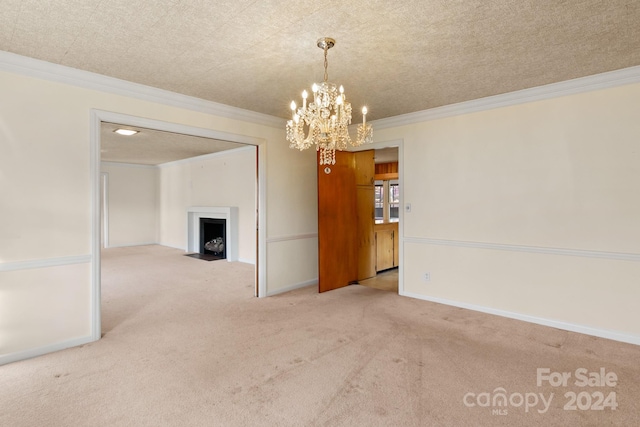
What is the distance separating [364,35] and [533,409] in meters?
2.67

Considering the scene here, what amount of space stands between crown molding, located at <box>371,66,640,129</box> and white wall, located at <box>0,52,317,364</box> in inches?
121

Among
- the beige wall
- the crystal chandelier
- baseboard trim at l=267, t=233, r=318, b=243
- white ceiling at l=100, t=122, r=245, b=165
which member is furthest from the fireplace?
the crystal chandelier

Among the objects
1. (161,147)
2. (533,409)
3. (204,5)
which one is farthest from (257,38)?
(161,147)

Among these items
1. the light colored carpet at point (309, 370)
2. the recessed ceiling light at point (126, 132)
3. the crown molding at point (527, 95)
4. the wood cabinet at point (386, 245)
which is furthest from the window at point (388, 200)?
the recessed ceiling light at point (126, 132)

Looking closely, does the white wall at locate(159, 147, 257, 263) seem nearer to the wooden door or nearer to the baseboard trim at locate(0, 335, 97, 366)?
the wooden door

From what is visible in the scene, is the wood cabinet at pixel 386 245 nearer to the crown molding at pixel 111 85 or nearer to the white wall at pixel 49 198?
the crown molding at pixel 111 85

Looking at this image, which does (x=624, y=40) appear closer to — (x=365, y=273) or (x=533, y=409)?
(x=533, y=409)

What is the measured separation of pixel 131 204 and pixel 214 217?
3.40 metres

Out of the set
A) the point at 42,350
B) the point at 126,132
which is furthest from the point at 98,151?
the point at 126,132

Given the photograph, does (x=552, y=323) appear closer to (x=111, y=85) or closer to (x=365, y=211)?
(x=365, y=211)

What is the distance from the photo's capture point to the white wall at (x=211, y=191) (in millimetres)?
7090

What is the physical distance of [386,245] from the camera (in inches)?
242

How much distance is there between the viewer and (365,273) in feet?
18.0

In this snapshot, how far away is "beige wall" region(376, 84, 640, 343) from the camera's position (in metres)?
3.04
